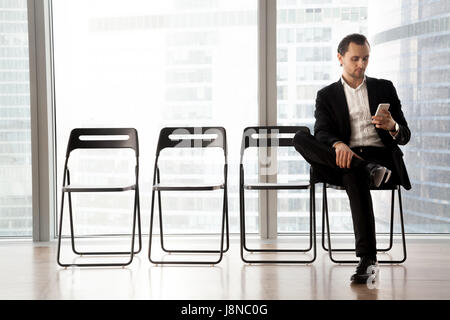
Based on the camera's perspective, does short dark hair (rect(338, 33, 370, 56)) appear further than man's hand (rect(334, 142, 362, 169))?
Yes

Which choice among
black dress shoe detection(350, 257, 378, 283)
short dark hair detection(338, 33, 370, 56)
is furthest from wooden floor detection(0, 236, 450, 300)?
short dark hair detection(338, 33, 370, 56)

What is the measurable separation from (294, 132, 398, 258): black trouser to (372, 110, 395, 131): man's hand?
0.62ft

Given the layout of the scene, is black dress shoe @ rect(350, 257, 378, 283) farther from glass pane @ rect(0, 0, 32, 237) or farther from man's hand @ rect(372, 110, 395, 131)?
glass pane @ rect(0, 0, 32, 237)

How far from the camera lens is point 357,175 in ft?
9.45

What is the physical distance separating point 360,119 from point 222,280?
1227mm

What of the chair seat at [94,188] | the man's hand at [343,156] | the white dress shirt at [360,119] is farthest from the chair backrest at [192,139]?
the man's hand at [343,156]

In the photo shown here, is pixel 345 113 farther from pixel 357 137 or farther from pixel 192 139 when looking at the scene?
pixel 192 139

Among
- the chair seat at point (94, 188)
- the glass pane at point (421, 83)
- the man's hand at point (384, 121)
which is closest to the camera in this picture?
the man's hand at point (384, 121)

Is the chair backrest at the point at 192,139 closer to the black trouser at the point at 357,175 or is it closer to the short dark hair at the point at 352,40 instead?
the black trouser at the point at 357,175

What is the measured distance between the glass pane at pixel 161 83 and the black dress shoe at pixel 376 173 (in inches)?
54.9

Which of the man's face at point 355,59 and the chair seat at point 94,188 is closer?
the man's face at point 355,59

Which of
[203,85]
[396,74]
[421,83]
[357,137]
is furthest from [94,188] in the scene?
[421,83]

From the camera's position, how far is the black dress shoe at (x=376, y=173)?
2.78 m

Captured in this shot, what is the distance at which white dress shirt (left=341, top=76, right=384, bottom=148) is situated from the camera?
3.19 metres
